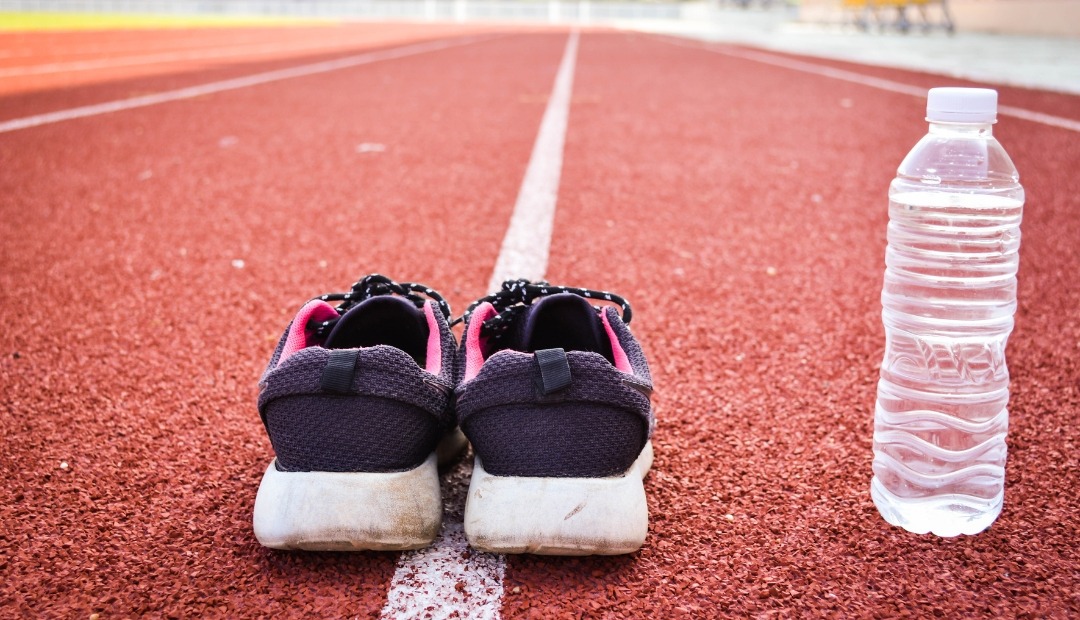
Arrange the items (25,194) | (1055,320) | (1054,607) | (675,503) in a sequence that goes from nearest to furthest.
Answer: (1054,607), (675,503), (1055,320), (25,194)

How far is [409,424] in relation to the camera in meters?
1.48

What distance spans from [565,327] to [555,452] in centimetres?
27

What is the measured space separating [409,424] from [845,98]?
24.7ft

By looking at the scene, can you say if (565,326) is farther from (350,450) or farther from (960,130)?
(960,130)

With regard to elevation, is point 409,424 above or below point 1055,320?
above

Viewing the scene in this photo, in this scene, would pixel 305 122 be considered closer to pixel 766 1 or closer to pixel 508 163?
pixel 508 163

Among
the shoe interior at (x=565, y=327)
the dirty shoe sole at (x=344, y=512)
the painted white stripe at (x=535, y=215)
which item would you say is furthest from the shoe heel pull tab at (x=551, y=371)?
the painted white stripe at (x=535, y=215)

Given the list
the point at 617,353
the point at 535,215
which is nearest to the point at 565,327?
the point at 617,353

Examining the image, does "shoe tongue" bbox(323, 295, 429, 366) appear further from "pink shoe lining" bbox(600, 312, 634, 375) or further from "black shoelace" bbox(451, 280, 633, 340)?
"pink shoe lining" bbox(600, 312, 634, 375)

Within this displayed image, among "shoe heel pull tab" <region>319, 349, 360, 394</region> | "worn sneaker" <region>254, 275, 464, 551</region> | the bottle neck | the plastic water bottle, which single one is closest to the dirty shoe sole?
"worn sneaker" <region>254, 275, 464, 551</region>

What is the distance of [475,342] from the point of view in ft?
5.40

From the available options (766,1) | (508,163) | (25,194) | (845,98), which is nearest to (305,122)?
(508,163)

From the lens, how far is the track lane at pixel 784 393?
4.58ft

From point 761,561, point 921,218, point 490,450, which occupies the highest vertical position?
point 921,218
